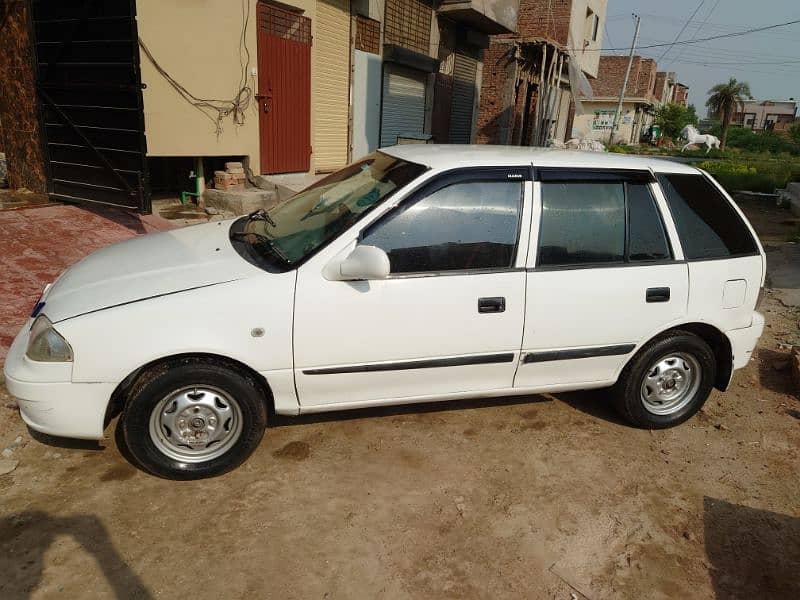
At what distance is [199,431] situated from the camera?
9.73 ft

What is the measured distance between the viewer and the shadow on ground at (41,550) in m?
2.35

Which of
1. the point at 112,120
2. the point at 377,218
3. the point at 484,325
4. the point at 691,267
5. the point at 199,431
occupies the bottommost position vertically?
the point at 199,431

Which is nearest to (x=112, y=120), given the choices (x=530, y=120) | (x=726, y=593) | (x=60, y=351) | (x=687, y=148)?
(x=60, y=351)

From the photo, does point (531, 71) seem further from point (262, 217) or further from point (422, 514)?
point (422, 514)

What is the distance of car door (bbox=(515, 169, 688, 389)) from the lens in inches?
132

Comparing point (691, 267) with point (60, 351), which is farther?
point (691, 267)

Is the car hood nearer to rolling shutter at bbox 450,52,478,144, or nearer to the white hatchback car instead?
the white hatchback car

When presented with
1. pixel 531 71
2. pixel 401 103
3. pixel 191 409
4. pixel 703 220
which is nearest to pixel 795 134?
pixel 531 71

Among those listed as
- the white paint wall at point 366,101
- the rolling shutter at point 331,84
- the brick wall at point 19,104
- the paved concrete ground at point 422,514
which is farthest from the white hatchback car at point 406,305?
the white paint wall at point 366,101

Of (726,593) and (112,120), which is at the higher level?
(112,120)

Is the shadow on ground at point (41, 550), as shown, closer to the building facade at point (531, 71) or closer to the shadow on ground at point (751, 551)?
the shadow on ground at point (751, 551)

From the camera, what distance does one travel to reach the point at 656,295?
11.5 feet

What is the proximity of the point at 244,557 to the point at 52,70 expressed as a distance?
7.17 m

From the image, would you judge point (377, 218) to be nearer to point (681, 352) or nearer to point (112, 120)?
point (681, 352)
